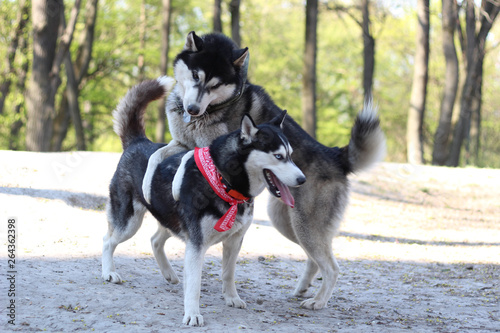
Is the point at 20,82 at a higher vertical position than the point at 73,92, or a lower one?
higher

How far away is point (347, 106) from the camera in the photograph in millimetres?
30703

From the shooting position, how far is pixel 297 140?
507 centimetres

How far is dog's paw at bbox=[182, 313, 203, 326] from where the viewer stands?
388 cm

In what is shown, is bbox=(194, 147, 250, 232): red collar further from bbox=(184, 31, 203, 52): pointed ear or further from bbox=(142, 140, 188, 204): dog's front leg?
bbox=(184, 31, 203, 52): pointed ear

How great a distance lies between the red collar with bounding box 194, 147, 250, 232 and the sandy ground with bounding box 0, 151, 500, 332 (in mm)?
801

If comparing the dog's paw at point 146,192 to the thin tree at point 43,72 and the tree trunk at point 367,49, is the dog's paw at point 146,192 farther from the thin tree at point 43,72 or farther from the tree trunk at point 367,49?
the tree trunk at point 367,49

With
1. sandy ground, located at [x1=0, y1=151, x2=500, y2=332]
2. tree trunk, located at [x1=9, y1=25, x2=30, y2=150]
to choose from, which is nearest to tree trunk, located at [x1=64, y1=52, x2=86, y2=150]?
tree trunk, located at [x1=9, y1=25, x2=30, y2=150]

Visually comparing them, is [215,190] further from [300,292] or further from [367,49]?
[367,49]

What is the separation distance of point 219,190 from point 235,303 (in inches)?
44.7

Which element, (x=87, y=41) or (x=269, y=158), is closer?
(x=269, y=158)

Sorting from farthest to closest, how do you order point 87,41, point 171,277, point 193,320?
point 87,41 < point 171,277 < point 193,320

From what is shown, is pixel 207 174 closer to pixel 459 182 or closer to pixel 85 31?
pixel 459 182

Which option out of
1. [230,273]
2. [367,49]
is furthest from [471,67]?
[230,273]

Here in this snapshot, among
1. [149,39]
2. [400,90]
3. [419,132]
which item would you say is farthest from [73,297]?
[400,90]
